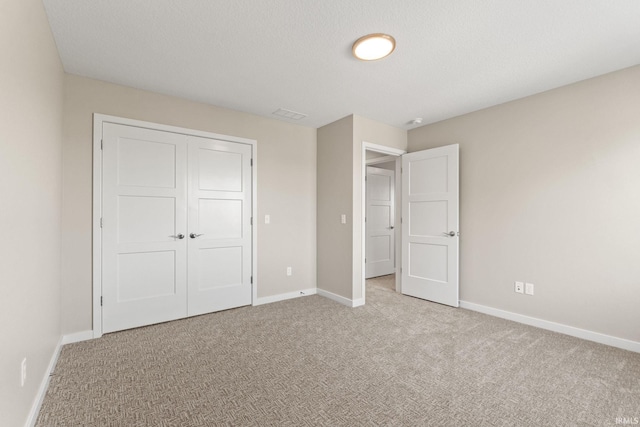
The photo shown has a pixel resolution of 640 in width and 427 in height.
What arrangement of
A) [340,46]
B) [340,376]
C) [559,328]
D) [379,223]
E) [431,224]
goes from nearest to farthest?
[340,376]
[340,46]
[559,328]
[431,224]
[379,223]

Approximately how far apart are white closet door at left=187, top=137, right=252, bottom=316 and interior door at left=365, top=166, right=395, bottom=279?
8.35 ft

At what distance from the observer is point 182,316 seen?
11.0ft

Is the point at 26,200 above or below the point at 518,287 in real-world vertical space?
above

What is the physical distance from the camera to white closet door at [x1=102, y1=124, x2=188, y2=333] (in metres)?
2.94

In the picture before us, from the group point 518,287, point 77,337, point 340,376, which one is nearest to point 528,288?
point 518,287

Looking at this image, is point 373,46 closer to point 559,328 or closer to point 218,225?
point 218,225

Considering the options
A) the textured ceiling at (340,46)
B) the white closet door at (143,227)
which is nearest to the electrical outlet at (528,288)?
the textured ceiling at (340,46)

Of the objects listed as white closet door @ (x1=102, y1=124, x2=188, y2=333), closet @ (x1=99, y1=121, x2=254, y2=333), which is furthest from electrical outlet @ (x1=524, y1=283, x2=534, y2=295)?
white closet door @ (x1=102, y1=124, x2=188, y2=333)

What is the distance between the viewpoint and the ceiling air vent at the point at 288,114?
3.74 metres

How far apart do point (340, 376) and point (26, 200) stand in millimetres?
2238

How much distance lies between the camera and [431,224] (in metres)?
4.04

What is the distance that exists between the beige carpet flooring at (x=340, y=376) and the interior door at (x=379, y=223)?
2434mm

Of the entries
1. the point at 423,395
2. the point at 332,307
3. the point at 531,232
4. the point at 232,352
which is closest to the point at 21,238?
the point at 232,352

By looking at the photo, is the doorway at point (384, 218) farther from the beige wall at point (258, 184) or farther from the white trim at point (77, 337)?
the white trim at point (77, 337)
